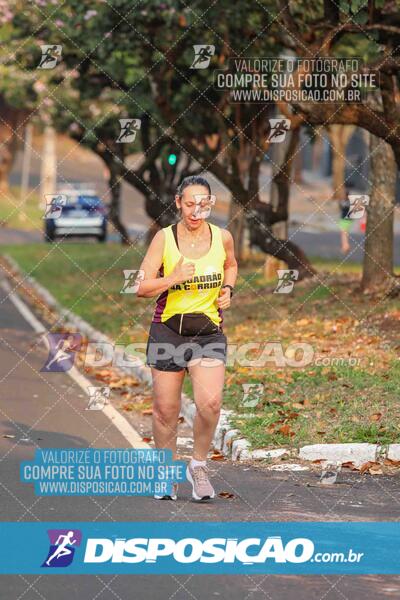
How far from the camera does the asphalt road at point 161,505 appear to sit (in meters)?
7.79

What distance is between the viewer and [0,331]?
22.3m

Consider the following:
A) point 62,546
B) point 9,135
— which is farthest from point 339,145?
point 62,546

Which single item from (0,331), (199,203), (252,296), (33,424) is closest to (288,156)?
(252,296)

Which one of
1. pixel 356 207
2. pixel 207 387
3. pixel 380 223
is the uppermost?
pixel 356 207

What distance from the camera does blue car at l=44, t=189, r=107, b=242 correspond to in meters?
51.5

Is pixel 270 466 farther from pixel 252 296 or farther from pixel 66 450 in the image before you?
pixel 252 296

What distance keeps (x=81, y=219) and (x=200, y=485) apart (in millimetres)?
42693

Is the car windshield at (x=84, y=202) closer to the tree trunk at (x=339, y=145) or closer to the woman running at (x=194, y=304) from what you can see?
the tree trunk at (x=339, y=145)

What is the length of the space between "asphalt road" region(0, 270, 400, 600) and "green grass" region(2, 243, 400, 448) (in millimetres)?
910

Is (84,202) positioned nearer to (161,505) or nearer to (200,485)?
(200,485)

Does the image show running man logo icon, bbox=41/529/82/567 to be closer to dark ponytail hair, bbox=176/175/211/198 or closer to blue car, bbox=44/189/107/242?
dark ponytail hair, bbox=176/175/211/198

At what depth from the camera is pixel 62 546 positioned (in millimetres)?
8531

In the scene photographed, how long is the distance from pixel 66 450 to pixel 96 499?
81.3 inches

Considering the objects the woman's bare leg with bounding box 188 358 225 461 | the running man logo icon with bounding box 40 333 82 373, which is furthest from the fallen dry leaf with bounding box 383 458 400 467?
the running man logo icon with bounding box 40 333 82 373
